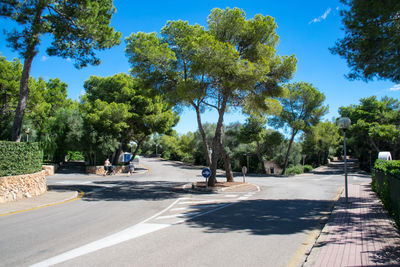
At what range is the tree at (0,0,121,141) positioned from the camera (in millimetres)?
12359

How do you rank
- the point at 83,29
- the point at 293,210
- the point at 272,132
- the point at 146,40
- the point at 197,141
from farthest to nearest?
the point at 197,141 → the point at 272,132 → the point at 146,40 → the point at 83,29 → the point at 293,210

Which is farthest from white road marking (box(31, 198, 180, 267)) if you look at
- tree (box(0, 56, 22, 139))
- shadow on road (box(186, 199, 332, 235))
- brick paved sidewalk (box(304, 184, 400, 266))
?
tree (box(0, 56, 22, 139))

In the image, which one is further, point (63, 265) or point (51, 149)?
point (51, 149)

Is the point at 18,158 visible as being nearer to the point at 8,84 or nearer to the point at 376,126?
the point at 8,84

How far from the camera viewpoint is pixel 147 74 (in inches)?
674

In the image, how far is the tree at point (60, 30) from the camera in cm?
1236

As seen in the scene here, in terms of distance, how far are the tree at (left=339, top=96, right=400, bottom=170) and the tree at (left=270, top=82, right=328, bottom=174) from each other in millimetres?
6963

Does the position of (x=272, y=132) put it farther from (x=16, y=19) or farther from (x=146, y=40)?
(x=16, y=19)

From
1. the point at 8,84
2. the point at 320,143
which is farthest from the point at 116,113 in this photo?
the point at 320,143

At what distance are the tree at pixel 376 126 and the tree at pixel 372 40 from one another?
29479mm

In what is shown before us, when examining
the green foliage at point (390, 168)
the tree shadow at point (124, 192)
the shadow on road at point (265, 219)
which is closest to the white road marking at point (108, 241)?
the shadow on road at point (265, 219)

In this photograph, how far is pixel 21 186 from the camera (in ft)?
38.3

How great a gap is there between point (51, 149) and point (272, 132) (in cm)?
2628

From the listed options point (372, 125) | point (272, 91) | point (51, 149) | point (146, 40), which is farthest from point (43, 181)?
point (372, 125)
